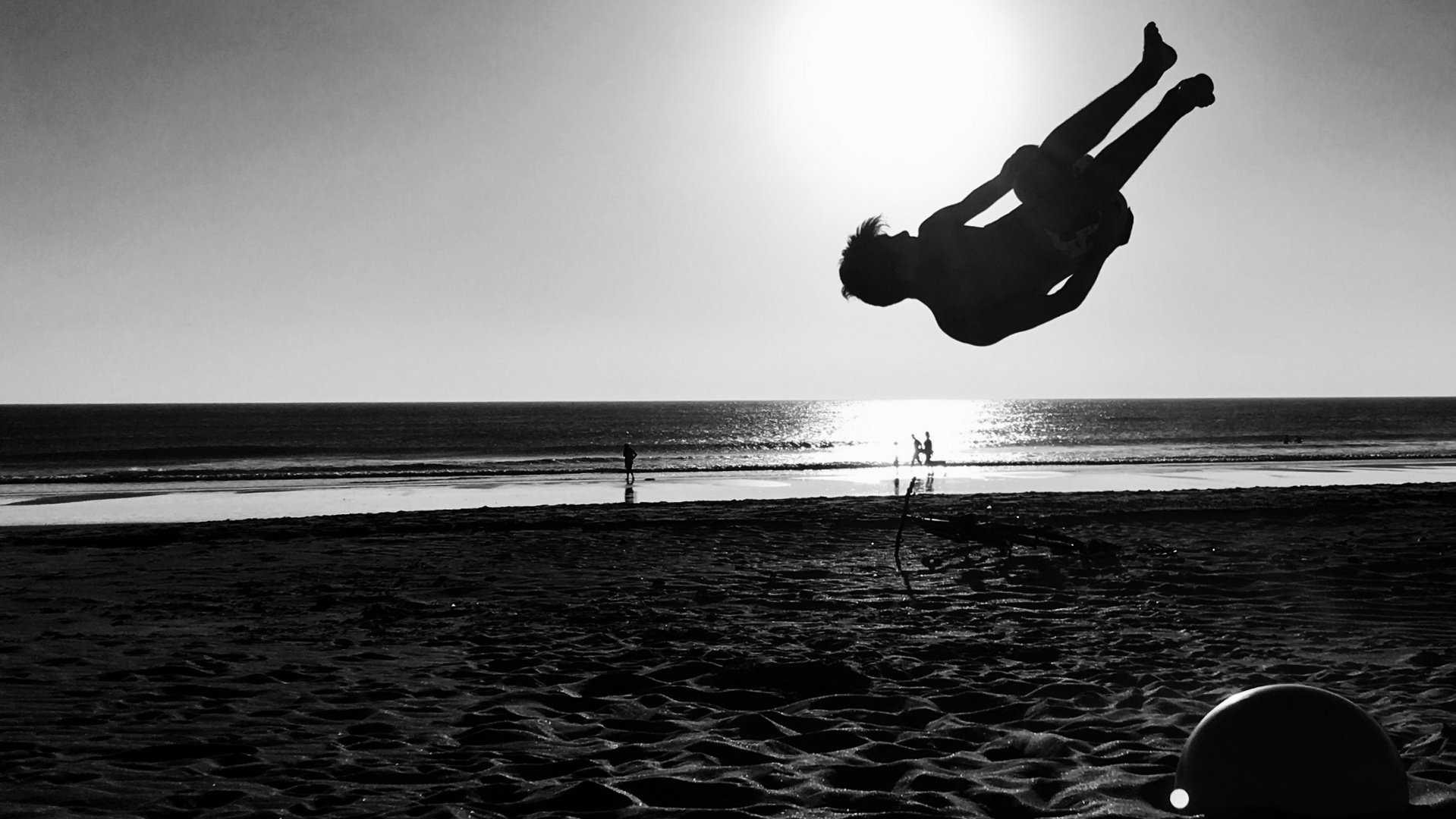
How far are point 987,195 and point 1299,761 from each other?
8.42 ft

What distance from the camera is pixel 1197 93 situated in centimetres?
352

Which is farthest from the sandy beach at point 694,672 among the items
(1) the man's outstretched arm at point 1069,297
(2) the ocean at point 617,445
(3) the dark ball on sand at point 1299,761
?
(2) the ocean at point 617,445

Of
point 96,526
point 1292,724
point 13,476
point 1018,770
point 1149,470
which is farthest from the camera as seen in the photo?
point 13,476

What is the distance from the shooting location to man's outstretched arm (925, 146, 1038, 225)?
3.48 m

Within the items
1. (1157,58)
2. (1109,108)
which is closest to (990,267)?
(1109,108)

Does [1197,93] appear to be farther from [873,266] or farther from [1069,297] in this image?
[873,266]

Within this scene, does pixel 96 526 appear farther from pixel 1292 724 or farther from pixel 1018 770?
pixel 1292 724

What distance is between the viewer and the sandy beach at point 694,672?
517 centimetres

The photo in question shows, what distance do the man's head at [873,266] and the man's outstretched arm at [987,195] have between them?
0.19 metres

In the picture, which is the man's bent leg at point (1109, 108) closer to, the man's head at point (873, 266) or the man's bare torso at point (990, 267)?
the man's bare torso at point (990, 267)

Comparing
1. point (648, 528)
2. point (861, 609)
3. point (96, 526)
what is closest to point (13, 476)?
point (96, 526)

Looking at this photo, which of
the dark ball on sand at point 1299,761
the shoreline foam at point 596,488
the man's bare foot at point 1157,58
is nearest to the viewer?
the man's bare foot at point 1157,58

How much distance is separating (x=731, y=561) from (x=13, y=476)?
39339 millimetres

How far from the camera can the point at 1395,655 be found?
7.66 metres
